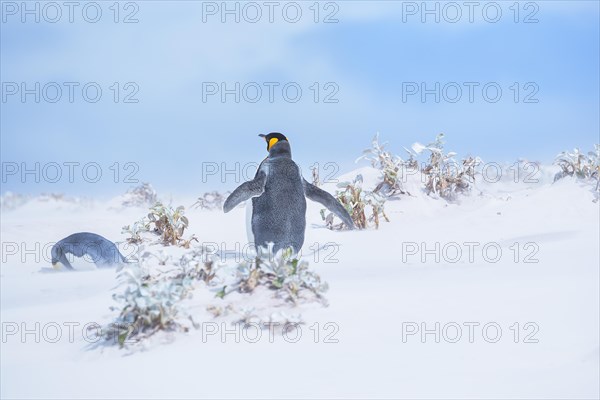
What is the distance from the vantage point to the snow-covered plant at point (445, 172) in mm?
9844

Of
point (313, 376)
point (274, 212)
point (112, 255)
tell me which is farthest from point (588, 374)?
point (112, 255)

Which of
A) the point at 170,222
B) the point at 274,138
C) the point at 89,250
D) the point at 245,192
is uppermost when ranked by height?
the point at 274,138

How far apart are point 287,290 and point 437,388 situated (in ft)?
3.93

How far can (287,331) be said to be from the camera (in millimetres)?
3707

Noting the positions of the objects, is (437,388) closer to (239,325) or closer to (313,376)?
(313,376)

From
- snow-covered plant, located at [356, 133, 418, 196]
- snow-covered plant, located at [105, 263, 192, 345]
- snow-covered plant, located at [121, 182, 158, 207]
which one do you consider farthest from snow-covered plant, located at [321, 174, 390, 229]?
snow-covered plant, located at [121, 182, 158, 207]

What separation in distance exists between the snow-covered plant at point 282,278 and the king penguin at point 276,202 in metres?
1.72

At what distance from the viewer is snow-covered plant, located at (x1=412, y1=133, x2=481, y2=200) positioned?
984 cm

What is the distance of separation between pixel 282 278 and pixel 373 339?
0.73 metres

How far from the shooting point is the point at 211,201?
43.0ft

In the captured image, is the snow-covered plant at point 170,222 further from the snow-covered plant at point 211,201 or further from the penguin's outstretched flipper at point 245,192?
the snow-covered plant at point 211,201

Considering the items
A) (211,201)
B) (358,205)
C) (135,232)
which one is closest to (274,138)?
(358,205)

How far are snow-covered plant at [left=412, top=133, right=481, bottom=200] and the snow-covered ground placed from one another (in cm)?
363

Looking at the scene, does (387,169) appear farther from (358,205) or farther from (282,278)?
(282,278)
